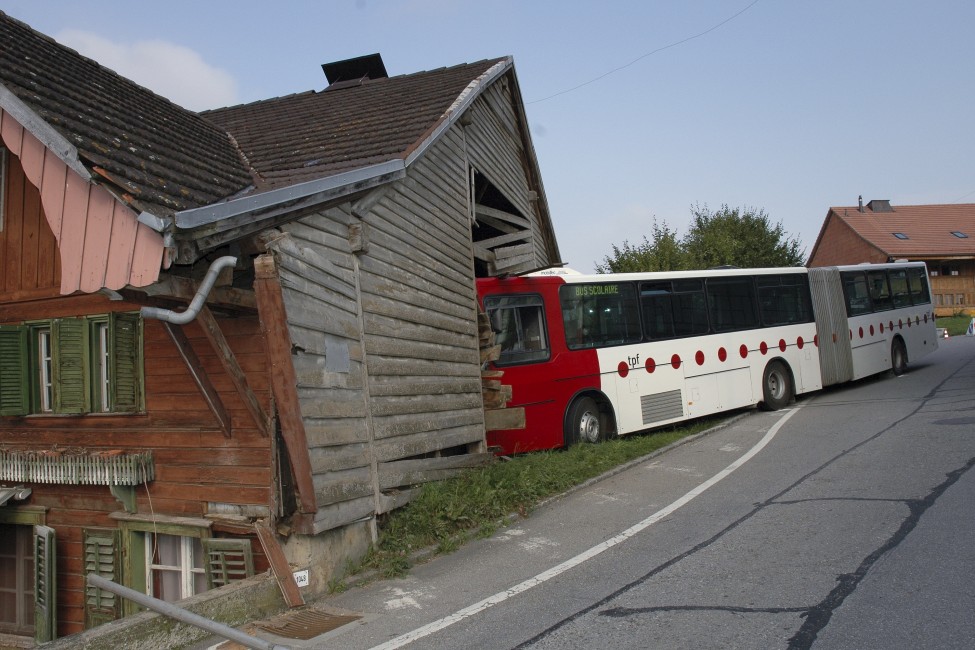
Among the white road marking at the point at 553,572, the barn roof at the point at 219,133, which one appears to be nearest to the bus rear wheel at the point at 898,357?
the white road marking at the point at 553,572

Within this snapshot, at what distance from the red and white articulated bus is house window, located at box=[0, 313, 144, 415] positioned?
5.01 metres

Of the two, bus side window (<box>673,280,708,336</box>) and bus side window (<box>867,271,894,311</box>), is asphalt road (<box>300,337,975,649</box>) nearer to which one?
bus side window (<box>673,280,708,336</box>)

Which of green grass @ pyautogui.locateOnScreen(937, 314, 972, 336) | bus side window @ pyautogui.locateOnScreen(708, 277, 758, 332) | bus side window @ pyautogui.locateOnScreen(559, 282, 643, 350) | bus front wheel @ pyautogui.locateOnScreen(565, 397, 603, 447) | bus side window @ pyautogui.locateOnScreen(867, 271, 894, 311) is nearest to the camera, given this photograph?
bus front wheel @ pyautogui.locateOnScreen(565, 397, 603, 447)

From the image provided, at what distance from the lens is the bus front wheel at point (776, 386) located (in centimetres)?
1516

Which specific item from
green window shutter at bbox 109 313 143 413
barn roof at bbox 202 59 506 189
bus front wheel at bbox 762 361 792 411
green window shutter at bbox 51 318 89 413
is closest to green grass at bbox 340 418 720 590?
green window shutter at bbox 109 313 143 413

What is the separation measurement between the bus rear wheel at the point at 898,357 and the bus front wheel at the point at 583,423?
1109 cm

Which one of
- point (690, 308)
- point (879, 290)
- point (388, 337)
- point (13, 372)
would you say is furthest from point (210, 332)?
point (879, 290)

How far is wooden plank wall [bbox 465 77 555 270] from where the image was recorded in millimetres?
11500

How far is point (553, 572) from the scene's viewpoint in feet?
19.7

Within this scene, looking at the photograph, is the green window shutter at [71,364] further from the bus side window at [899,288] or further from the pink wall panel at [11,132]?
the bus side window at [899,288]

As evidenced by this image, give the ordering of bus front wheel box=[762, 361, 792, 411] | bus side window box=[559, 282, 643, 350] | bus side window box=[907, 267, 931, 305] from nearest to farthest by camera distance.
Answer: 1. bus side window box=[559, 282, 643, 350]
2. bus front wheel box=[762, 361, 792, 411]
3. bus side window box=[907, 267, 931, 305]

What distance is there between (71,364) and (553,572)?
5747mm

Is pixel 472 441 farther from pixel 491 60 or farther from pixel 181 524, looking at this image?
pixel 491 60

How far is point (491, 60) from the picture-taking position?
12.1 m
